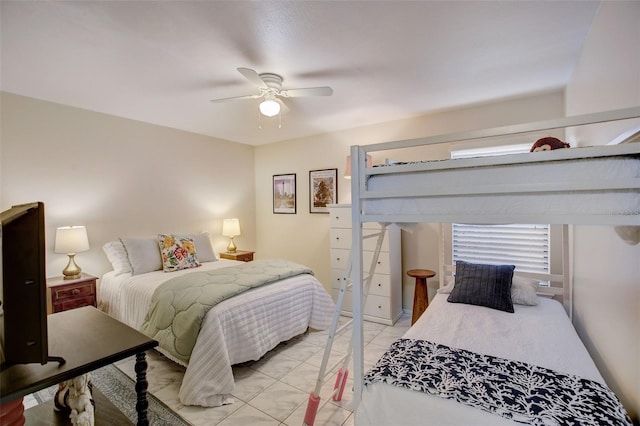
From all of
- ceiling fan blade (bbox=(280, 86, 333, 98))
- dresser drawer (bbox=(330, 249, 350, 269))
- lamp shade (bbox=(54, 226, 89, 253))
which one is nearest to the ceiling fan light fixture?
ceiling fan blade (bbox=(280, 86, 333, 98))

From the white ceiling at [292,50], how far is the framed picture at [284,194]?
5.57 ft

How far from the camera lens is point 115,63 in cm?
221

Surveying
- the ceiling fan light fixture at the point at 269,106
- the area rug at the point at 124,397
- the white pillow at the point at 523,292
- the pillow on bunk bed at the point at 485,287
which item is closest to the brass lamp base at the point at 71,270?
the area rug at the point at 124,397

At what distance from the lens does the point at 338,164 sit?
165 inches

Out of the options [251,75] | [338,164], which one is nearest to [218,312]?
[251,75]

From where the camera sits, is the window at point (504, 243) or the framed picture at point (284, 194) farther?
the framed picture at point (284, 194)

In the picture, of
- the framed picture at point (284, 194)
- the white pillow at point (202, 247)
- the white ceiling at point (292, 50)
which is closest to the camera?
the white ceiling at point (292, 50)

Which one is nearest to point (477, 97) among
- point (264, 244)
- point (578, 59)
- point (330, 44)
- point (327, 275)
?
point (578, 59)

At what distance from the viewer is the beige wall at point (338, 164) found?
10.1 feet

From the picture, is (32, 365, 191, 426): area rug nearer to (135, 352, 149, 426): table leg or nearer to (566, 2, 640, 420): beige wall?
(135, 352, 149, 426): table leg

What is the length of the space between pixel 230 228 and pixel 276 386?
261 cm

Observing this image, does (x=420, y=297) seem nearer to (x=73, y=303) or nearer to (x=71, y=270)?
(x=73, y=303)

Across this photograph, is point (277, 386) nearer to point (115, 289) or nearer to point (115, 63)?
point (115, 289)

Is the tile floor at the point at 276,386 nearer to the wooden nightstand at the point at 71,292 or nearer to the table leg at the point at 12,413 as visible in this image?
the wooden nightstand at the point at 71,292
